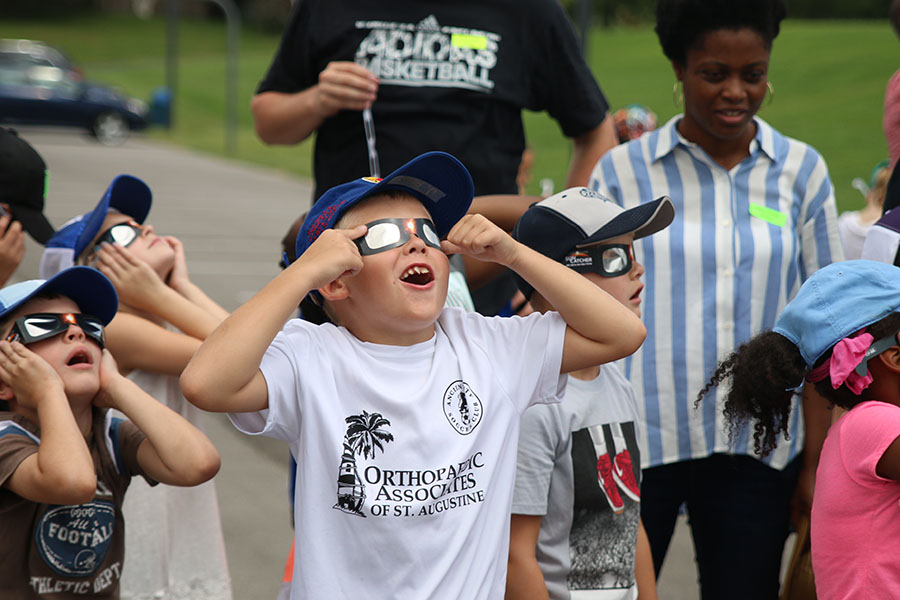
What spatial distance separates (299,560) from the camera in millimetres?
2248

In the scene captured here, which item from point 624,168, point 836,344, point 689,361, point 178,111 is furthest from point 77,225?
point 178,111

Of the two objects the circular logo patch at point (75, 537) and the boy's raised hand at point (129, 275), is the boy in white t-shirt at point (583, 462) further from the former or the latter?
the boy's raised hand at point (129, 275)

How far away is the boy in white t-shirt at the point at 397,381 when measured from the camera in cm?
221

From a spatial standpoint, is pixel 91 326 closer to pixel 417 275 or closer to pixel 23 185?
pixel 23 185

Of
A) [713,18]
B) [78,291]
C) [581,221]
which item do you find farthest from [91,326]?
[713,18]

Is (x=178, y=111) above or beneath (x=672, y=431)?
beneath

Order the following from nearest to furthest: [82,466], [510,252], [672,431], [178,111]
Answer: [510,252], [82,466], [672,431], [178,111]

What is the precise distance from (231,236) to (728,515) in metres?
12.0

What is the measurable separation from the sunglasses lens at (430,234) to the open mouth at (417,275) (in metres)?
0.07

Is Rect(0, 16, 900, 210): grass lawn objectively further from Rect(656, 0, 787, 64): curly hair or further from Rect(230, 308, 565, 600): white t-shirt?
Rect(230, 308, 565, 600): white t-shirt

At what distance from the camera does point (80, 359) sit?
2.75 m

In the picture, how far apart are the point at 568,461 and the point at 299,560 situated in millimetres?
762

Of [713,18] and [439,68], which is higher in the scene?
[713,18]

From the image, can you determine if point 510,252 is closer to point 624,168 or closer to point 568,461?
point 568,461
